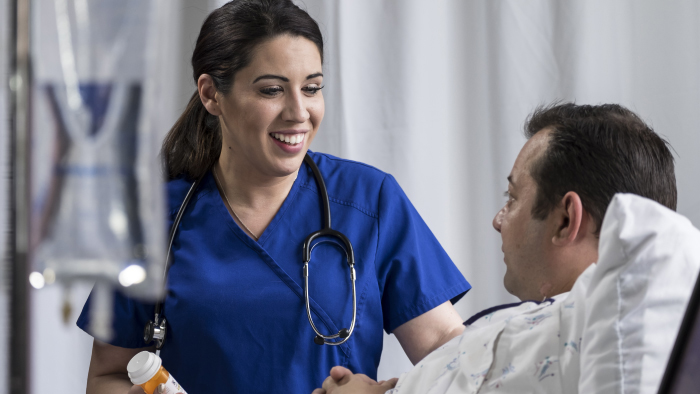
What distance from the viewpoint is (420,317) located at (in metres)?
1.24

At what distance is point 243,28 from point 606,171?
0.71 metres

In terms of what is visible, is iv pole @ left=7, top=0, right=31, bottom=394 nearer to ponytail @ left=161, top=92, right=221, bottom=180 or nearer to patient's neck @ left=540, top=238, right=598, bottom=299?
patient's neck @ left=540, top=238, right=598, bottom=299

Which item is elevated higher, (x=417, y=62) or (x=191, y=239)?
(x=417, y=62)

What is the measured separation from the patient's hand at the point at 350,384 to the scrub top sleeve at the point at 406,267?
25cm

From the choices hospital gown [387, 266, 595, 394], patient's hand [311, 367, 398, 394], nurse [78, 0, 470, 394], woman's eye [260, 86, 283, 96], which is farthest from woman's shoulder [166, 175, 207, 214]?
hospital gown [387, 266, 595, 394]

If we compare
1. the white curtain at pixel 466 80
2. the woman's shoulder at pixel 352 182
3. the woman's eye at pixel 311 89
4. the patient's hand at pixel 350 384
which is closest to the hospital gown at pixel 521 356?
the patient's hand at pixel 350 384

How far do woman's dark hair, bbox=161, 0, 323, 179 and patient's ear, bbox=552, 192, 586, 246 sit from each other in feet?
2.01

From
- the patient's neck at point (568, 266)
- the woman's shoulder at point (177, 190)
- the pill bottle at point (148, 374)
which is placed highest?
the woman's shoulder at point (177, 190)

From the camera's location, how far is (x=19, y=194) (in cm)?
29

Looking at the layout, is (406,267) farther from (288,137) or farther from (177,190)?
(177,190)

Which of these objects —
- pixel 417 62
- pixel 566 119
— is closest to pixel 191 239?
pixel 566 119

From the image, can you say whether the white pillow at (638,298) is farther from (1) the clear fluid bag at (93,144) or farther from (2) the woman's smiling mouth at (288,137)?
(2) the woman's smiling mouth at (288,137)

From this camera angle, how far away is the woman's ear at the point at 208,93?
1248 millimetres

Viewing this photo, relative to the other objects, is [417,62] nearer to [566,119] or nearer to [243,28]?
[243,28]
